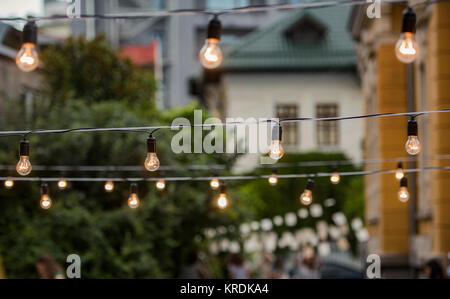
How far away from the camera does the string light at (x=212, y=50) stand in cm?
761

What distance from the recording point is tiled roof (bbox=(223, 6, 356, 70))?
44812 millimetres

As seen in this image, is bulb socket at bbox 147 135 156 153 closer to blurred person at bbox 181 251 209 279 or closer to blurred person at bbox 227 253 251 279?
blurred person at bbox 227 253 251 279

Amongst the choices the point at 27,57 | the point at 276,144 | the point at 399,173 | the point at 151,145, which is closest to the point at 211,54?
the point at 27,57

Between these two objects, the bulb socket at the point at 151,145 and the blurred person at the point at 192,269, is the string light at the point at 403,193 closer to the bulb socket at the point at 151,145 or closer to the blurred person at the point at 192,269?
the bulb socket at the point at 151,145

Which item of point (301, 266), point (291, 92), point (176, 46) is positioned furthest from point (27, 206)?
point (176, 46)

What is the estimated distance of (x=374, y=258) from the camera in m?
21.9

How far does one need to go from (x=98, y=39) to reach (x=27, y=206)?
38.3 feet

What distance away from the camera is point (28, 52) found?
784 cm

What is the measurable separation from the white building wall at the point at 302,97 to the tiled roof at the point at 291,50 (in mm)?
621

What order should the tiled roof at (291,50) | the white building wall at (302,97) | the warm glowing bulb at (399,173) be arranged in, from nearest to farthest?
1. the warm glowing bulb at (399,173)
2. the tiled roof at (291,50)
3. the white building wall at (302,97)

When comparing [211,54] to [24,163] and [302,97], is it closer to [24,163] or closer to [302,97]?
[24,163]

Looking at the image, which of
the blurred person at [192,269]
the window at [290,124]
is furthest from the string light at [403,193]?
the window at [290,124]

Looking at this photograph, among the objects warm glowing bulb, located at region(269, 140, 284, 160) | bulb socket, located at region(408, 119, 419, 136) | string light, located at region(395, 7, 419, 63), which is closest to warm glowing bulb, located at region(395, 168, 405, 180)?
bulb socket, located at region(408, 119, 419, 136)

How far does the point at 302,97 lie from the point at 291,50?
2.42 m
